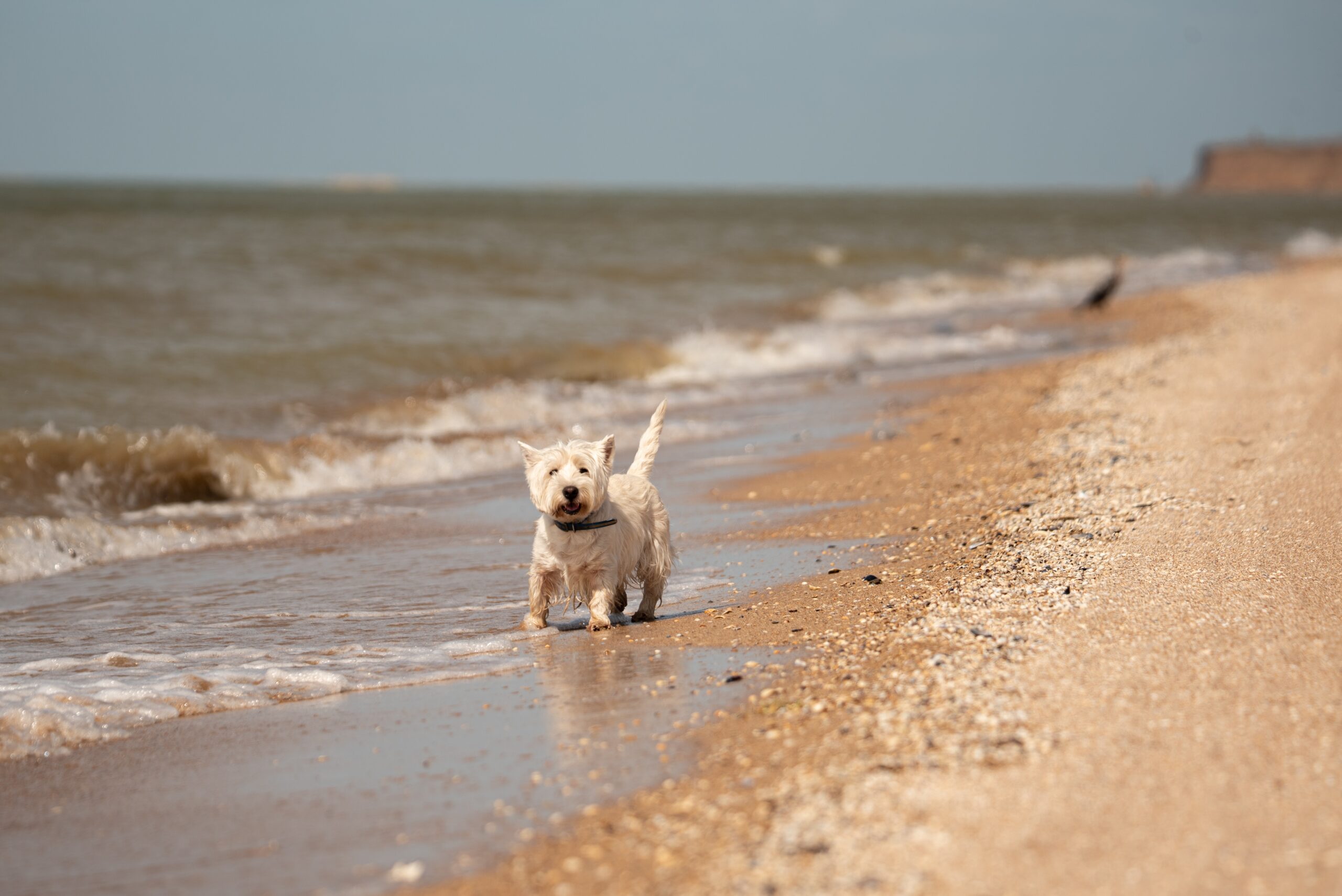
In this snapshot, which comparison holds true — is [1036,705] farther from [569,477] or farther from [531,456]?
[531,456]

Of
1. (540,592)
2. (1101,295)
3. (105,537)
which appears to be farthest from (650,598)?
(1101,295)

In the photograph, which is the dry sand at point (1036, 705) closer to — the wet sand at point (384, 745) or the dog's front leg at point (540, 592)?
the wet sand at point (384, 745)

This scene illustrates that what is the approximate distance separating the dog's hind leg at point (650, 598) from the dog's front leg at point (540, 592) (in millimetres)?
438

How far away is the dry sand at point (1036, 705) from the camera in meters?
3.36

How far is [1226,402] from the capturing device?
10898 mm

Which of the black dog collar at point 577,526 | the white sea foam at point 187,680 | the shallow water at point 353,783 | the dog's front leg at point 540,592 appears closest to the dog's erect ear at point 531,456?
the black dog collar at point 577,526

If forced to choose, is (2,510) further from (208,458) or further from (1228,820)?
(1228,820)

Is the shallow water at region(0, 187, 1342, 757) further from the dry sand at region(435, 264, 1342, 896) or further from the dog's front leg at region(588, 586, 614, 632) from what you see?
the dry sand at region(435, 264, 1342, 896)

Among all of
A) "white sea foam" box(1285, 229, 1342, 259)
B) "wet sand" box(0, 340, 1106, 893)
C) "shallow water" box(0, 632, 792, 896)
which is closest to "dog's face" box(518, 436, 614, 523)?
"wet sand" box(0, 340, 1106, 893)

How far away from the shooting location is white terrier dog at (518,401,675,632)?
19.8 ft

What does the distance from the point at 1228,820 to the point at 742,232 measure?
170 ft

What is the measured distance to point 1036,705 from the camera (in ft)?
14.1

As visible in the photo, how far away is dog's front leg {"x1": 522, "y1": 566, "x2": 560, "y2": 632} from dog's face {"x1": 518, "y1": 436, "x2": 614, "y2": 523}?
0.38 meters

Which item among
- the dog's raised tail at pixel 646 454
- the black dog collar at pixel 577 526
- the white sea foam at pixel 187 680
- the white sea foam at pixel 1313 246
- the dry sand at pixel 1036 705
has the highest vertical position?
the white sea foam at pixel 1313 246
